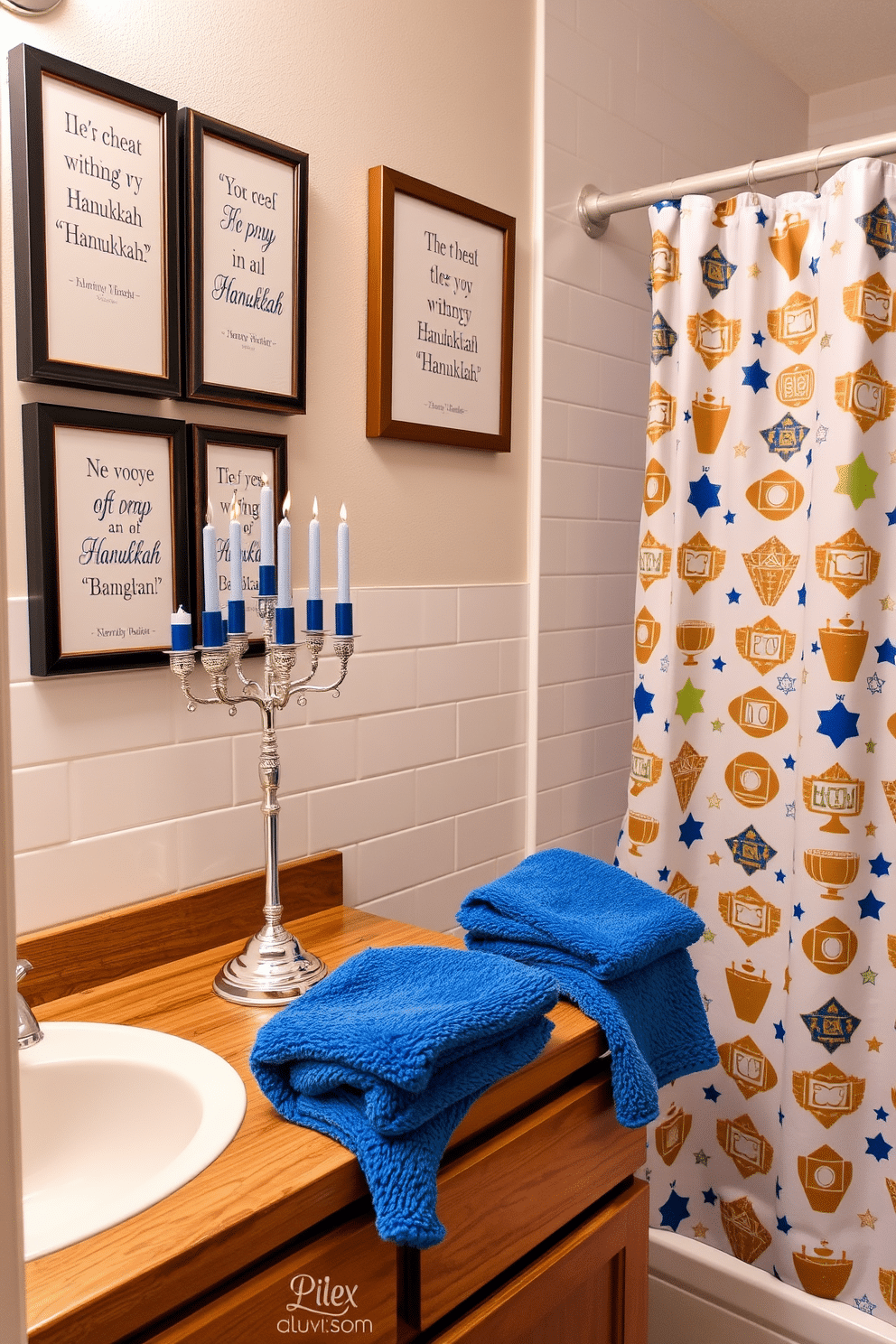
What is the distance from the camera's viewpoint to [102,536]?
1.17 m

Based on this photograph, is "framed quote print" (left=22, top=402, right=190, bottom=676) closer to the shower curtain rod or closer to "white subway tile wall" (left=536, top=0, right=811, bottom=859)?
"white subway tile wall" (left=536, top=0, right=811, bottom=859)

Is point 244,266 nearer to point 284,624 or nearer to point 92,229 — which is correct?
point 92,229

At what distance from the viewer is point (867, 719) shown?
62.7 inches

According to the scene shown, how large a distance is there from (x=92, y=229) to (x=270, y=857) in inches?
28.4

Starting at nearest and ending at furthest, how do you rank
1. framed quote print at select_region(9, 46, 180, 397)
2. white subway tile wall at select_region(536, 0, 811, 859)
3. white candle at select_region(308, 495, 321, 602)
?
framed quote print at select_region(9, 46, 180, 397)
white candle at select_region(308, 495, 321, 602)
white subway tile wall at select_region(536, 0, 811, 859)

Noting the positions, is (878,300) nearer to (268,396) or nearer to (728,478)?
(728,478)

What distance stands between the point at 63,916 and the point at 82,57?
3.08ft

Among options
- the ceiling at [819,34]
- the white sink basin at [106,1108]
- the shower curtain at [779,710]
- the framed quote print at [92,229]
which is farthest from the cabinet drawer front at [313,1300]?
the ceiling at [819,34]

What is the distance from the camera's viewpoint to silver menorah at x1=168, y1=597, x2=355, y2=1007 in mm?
1150

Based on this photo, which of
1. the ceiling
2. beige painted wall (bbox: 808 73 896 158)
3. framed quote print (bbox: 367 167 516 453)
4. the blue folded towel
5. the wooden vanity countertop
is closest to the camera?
the wooden vanity countertop

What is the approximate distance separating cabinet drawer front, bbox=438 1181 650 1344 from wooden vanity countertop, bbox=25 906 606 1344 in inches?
6.9

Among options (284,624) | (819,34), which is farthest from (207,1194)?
(819,34)

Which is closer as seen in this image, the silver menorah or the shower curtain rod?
the silver menorah

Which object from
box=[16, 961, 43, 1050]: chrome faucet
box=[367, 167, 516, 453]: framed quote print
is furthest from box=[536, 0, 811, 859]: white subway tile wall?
box=[16, 961, 43, 1050]: chrome faucet
